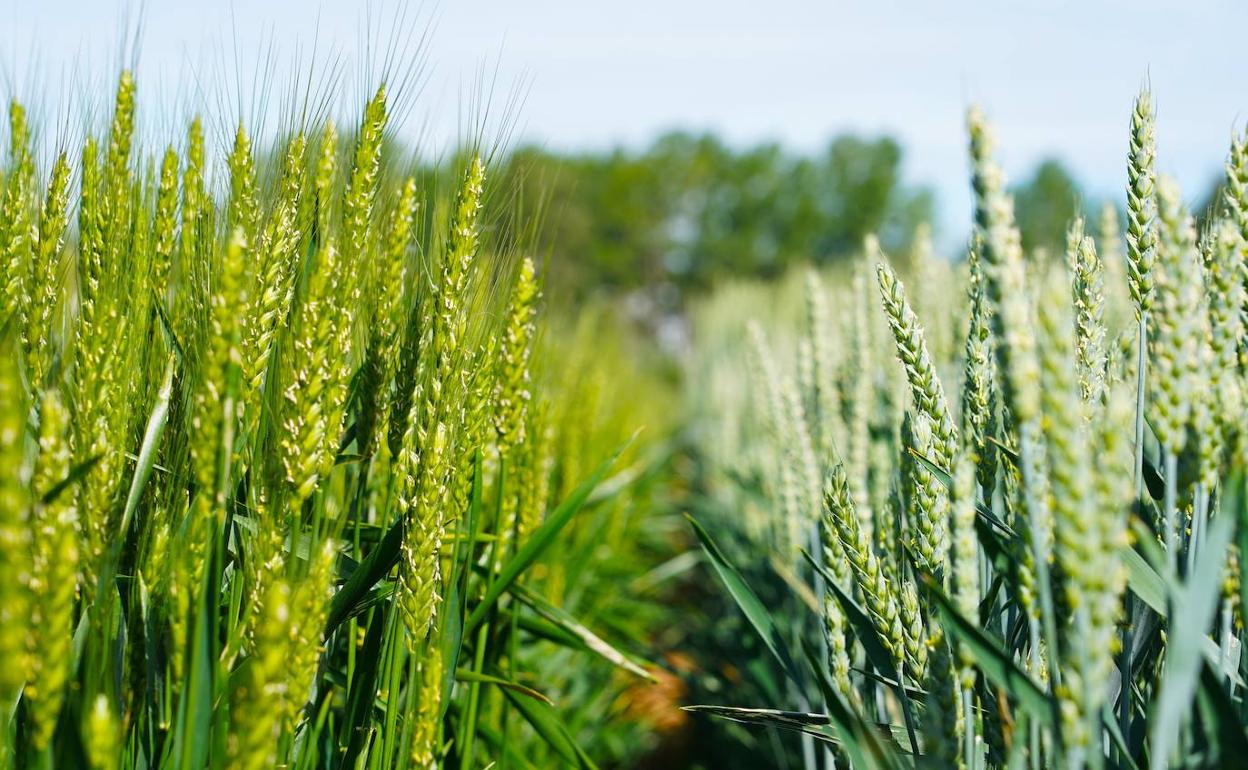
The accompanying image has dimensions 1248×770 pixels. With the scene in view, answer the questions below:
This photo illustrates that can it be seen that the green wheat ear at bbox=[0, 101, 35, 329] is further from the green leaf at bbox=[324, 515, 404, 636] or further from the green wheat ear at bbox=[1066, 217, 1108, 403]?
the green wheat ear at bbox=[1066, 217, 1108, 403]

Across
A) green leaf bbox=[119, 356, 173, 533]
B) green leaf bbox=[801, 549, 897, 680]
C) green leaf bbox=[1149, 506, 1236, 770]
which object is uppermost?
green leaf bbox=[119, 356, 173, 533]

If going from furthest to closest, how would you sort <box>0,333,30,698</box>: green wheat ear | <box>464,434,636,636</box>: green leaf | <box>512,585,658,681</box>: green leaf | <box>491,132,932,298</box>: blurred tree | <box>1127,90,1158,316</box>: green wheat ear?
<box>491,132,932,298</box>: blurred tree, <box>512,585,658,681</box>: green leaf, <box>464,434,636,636</box>: green leaf, <box>1127,90,1158,316</box>: green wheat ear, <box>0,333,30,698</box>: green wheat ear

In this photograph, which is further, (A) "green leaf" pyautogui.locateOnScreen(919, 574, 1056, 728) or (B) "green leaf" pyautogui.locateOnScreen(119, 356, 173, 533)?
(B) "green leaf" pyautogui.locateOnScreen(119, 356, 173, 533)

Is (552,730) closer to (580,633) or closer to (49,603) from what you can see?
(580,633)

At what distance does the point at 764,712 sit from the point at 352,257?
670mm

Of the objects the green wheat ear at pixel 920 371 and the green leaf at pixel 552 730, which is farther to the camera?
the green leaf at pixel 552 730

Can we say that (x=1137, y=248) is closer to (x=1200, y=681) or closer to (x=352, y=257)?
(x=1200, y=681)

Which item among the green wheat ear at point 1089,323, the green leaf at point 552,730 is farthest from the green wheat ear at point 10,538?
the green wheat ear at point 1089,323

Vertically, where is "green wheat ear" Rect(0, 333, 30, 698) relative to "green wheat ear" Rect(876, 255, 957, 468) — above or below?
below

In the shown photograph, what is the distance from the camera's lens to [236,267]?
2.36ft

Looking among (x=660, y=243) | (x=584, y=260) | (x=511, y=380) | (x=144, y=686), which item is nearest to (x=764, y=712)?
(x=511, y=380)

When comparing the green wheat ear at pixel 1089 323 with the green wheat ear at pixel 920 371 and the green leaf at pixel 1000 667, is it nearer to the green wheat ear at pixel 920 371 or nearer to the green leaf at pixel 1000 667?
the green wheat ear at pixel 920 371

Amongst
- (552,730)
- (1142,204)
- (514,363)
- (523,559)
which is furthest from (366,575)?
(1142,204)

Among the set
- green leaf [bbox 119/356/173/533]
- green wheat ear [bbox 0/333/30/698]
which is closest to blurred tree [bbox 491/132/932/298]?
green leaf [bbox 119/356/173/533]
